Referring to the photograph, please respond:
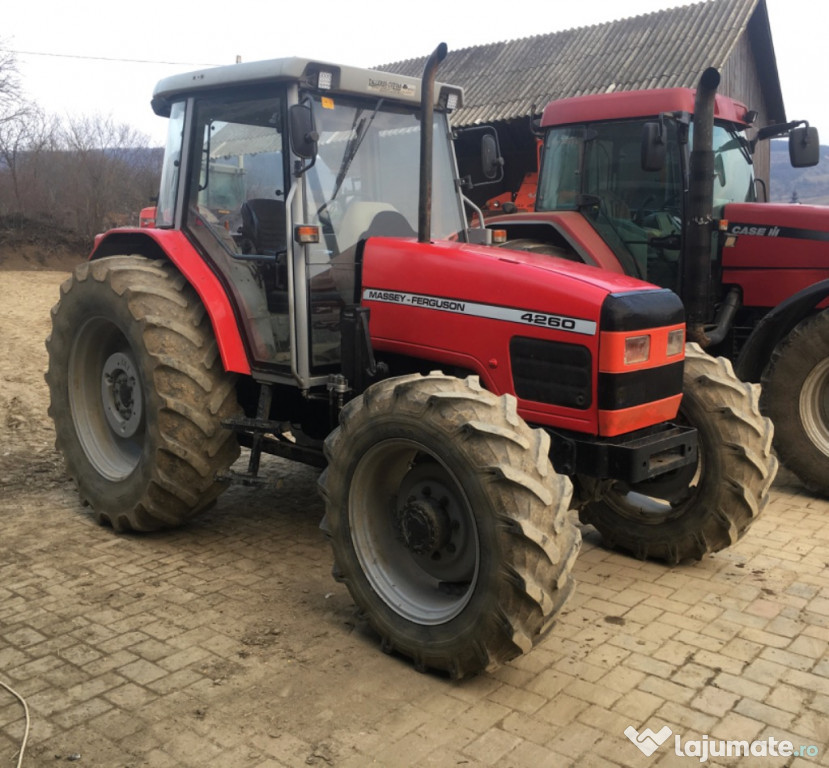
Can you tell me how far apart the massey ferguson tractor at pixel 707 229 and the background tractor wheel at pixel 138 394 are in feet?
9.00

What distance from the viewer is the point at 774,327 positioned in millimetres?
6102

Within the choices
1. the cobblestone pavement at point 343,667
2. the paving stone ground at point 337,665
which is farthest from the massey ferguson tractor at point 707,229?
the cobblestone pavement at point 343,667

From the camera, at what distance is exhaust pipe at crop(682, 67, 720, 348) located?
19.3ft

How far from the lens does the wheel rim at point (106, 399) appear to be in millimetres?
5031

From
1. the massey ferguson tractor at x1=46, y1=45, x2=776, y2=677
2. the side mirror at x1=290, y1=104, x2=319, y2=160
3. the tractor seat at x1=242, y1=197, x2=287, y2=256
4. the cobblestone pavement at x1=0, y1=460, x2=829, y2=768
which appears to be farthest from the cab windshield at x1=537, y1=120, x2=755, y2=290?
the side mirror at x1=290, y1=104, x2=319, y2=160

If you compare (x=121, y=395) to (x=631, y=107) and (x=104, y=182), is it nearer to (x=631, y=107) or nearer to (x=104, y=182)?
(x=631, y=107)

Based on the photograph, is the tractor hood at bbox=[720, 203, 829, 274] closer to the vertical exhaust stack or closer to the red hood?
the red hood

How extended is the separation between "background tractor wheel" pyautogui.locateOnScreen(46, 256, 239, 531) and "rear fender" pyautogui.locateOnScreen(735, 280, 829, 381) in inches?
149

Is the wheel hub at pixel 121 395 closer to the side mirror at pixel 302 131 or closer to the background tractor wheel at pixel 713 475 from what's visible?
the side mirror at pixel 302 131

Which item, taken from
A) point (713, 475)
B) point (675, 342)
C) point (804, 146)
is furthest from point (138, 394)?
point (804, 146)

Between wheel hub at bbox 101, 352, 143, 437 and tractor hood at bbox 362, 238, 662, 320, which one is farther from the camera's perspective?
wheel hub at bbox 101, 352, 143, 437

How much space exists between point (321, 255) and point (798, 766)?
3012mm

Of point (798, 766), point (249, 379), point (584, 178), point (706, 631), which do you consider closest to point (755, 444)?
point (706, 631)

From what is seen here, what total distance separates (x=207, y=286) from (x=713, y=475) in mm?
2849
